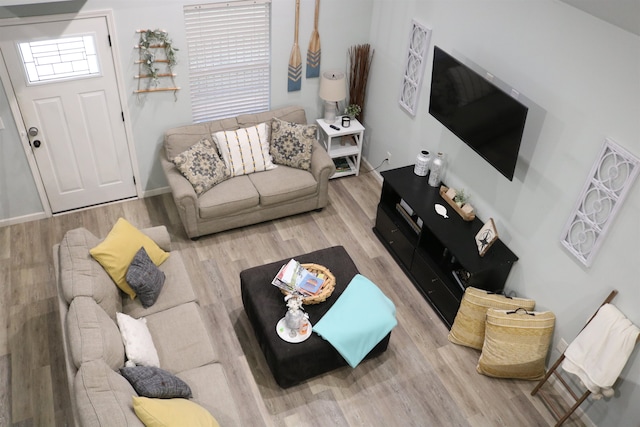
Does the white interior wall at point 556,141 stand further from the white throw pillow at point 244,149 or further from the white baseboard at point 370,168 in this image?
the white throw pillow at point 244,149

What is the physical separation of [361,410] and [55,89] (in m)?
3.77

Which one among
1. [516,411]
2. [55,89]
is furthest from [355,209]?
[55,89]

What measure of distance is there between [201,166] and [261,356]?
6.23 ft

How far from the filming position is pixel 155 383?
3.23 metres

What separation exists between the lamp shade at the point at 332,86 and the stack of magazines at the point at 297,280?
87.5 inches

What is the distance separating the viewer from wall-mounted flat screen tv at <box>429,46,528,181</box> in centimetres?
383

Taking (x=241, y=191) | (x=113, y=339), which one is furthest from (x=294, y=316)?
(x=241, y=191)

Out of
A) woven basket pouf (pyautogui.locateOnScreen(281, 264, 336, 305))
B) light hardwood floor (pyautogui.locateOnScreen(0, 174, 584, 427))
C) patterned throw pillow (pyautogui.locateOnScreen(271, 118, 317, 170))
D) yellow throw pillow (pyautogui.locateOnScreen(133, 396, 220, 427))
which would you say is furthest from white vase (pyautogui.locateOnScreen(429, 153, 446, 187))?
yellow throw pillow (pyautogui.locateOnScreen(133, 396, 220, 427))

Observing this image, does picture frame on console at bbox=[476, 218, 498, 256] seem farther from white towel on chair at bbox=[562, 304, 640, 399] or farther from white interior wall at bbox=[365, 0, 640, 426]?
white towel on chair at bbox=[562, 304, 640, 399]

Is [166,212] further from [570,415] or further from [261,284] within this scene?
[570,415]

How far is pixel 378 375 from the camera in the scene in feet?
13.9

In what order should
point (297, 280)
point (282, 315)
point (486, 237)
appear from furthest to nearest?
1. point (486, 237)
2. point (297, 280)
3. point (282, 315)

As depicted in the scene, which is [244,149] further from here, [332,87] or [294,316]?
[294,316]

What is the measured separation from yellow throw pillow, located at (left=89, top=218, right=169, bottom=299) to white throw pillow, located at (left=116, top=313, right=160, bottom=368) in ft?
1.09
